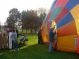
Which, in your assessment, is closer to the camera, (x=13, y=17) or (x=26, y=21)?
(x=26, y=21)

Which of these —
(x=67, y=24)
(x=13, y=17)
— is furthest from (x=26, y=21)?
(x=67, y=24)

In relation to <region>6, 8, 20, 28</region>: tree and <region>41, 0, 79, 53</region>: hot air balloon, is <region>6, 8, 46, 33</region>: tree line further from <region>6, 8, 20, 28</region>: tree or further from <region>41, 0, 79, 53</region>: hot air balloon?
<region>41, 0, 79, 53</region>: hot air balloon

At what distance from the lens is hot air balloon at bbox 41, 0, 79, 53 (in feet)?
41.7


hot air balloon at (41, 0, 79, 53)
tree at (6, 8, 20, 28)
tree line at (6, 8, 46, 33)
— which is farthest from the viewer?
tree at (6, 8, 20, 28)

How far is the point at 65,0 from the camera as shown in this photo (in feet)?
45.0

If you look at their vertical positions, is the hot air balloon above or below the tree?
below

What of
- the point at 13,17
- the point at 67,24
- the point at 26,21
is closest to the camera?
the point at 67,24

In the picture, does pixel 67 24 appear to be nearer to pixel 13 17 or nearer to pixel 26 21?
pixel 26 21

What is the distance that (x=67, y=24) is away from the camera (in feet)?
43.4

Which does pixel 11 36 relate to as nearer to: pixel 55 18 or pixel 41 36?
pixel 41 36

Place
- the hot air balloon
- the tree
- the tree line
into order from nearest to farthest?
1. the hot air balloon
2. the tree line
3. the tree

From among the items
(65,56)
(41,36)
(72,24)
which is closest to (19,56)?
(65,56)

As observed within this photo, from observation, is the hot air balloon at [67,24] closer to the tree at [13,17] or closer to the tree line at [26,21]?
the tree line at [26,21]

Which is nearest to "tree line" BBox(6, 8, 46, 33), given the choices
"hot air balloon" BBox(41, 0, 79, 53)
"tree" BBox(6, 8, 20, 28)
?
"tree" BBox(6, 8, 20, 28)
